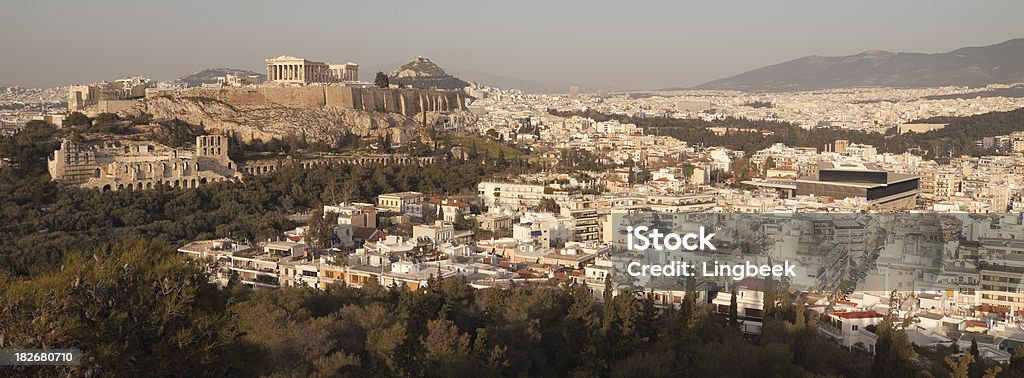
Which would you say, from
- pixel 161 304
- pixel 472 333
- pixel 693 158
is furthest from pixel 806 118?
pixel 161 304

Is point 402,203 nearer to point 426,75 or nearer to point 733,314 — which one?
point 733,314

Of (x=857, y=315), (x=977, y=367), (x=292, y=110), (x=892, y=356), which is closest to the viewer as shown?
(x=892, y=356)

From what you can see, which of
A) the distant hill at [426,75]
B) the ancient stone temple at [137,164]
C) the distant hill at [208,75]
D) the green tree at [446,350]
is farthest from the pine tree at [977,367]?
the distant hill at [208,75]

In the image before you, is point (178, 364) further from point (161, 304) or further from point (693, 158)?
point (693, 158)

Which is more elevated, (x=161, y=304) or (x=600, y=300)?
(x=161, y=304)

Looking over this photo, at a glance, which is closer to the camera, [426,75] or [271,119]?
[271,119]

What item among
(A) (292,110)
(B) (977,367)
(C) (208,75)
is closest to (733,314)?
(B) (977,367)

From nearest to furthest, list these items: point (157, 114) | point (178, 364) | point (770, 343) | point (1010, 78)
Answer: point (178, 364) < point (770, 343) < point (157, 114) < point (1010, 78)
